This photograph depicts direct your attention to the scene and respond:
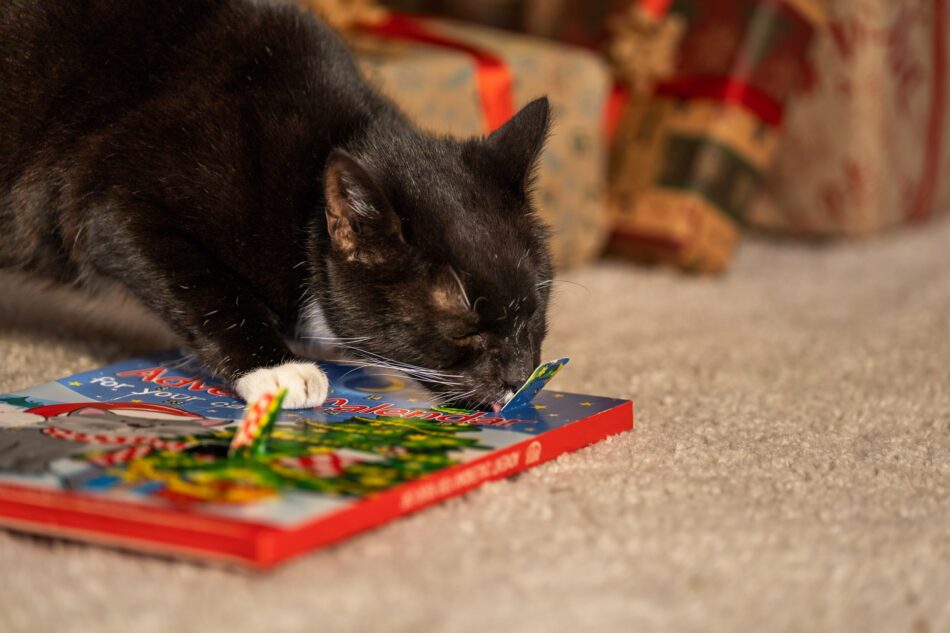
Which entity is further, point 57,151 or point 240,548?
point 57,151

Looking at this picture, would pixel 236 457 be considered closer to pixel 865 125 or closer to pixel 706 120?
pixel 706 120

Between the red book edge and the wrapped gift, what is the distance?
5.26ft

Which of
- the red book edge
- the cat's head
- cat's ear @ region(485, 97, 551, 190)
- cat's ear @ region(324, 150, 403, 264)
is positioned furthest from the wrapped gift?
the red book edge

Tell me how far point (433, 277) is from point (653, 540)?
34cm

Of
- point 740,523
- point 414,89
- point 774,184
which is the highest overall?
point 414,89

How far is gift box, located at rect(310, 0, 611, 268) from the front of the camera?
170 cm

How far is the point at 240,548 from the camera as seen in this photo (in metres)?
0.67

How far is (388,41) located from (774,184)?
966 mm

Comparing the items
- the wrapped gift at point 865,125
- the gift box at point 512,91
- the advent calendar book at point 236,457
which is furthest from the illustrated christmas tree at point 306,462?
the wrapped gift at point 865,125

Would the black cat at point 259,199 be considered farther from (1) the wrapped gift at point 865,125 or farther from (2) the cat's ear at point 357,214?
(1) the wrapped gift at point 865,125

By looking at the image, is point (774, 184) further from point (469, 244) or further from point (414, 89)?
point (469, 244)

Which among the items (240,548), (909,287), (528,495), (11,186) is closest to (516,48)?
(909,287)

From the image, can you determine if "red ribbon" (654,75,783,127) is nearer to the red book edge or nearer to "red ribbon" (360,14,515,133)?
"red ribbon" (360,14,515,133)

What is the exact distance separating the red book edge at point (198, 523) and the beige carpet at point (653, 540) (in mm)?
20
